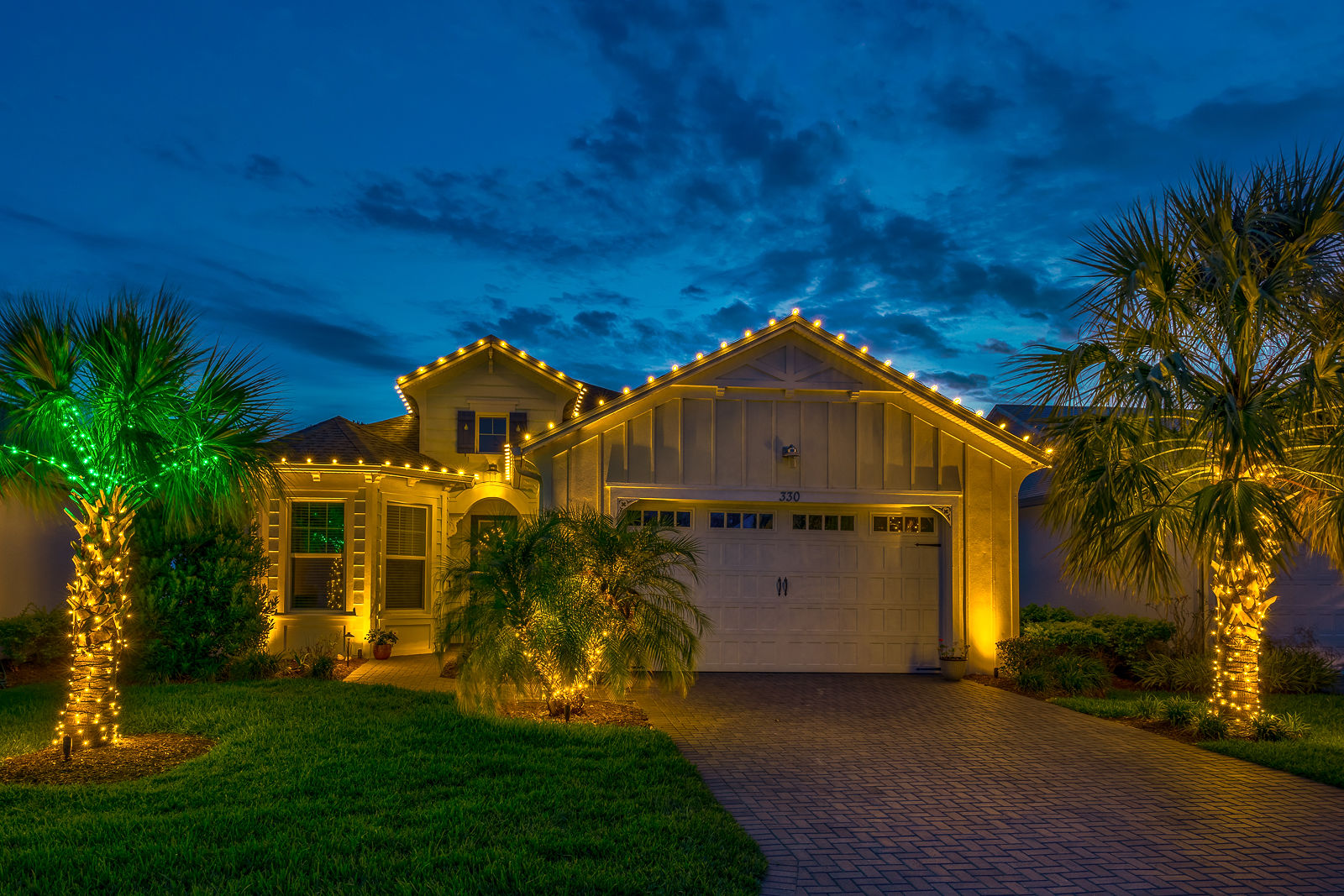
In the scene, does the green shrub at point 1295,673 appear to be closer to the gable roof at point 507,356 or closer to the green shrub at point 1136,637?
the green shrub at point 1136,637

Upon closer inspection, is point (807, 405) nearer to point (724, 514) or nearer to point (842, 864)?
point (724, 514)

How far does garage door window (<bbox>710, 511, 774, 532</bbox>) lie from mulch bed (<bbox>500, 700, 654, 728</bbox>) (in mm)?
3674

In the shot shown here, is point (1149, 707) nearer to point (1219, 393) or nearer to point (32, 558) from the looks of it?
point (1219, 393)

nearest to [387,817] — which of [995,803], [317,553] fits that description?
[995,803]

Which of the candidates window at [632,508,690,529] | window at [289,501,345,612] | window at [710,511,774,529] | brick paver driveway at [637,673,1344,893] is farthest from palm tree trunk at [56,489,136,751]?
window at [710,511,774,529]

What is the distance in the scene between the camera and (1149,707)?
1022 centimetres

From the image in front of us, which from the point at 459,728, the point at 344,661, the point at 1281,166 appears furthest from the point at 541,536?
the point at 1281,166

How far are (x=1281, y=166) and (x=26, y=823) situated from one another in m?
12.0

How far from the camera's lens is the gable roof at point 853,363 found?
1270 centimetres

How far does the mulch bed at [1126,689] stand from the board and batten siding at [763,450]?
2.81 meters

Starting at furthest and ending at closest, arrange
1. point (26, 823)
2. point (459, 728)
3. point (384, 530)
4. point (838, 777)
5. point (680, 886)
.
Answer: point (384, 530)
point (459, 728)
point (838, 777)
point (26, 823)
point (680, 886)

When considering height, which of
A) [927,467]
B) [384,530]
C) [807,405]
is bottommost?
[384,530]

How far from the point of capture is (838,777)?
7.42m

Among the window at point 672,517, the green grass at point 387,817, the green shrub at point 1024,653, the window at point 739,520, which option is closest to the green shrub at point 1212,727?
the green shrub at point 1024,653
